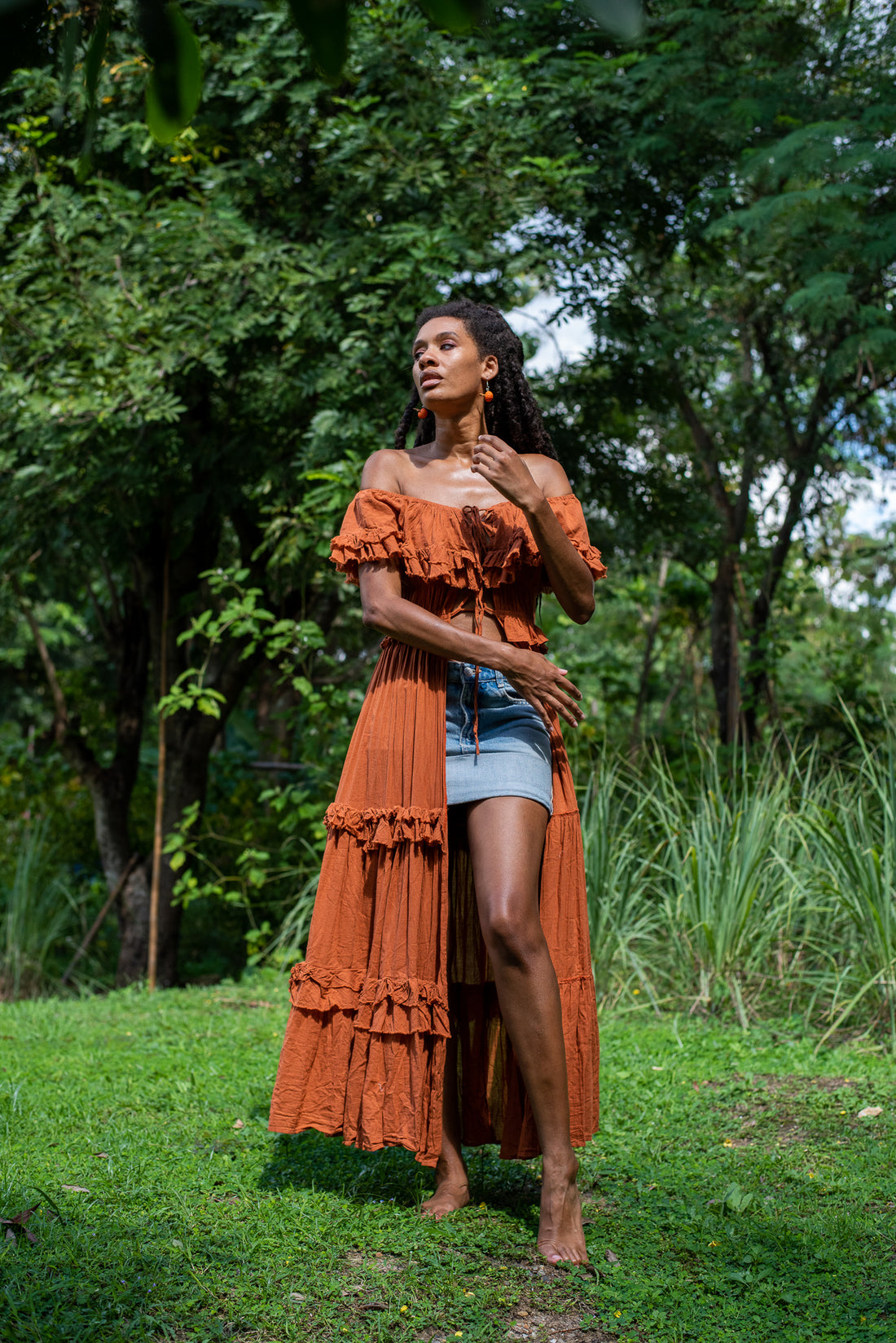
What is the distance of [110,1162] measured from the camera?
288cm

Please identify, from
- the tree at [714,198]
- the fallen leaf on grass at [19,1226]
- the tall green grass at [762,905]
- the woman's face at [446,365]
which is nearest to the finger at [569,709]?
the woman's face at [446,365]

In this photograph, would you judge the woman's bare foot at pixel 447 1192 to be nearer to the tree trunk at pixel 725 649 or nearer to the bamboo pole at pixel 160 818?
the bamboo pole at pixel 160 818

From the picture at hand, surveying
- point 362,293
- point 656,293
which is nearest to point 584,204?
point 362,293

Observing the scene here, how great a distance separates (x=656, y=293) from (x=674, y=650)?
6.86 metres

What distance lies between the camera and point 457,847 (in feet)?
9.52

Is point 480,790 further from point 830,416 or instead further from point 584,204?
point 830,416

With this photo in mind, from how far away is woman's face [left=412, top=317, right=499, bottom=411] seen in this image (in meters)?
2.92

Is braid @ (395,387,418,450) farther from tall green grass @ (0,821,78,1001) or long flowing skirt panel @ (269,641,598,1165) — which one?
tall green grass @ (0,821,78,1001)

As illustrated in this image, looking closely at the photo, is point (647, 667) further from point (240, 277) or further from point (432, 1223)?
point (432, 1223)

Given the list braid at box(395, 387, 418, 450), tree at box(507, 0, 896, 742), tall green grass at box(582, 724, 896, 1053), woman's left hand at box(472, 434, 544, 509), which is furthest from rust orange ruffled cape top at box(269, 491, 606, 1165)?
tree at box(507, 0, 896, 742)

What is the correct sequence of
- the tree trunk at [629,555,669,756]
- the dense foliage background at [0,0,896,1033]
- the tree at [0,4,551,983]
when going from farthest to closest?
the tree trunk at [629,555,669,756] < the tree at [0,4,551,983] < the dense foliage background at [0,0,896,1033]

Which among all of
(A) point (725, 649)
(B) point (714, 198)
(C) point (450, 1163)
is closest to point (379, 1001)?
(C) point (450, 1163)

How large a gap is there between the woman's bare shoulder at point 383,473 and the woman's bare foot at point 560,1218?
162 centimetres

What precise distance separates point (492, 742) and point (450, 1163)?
1.02 metres
